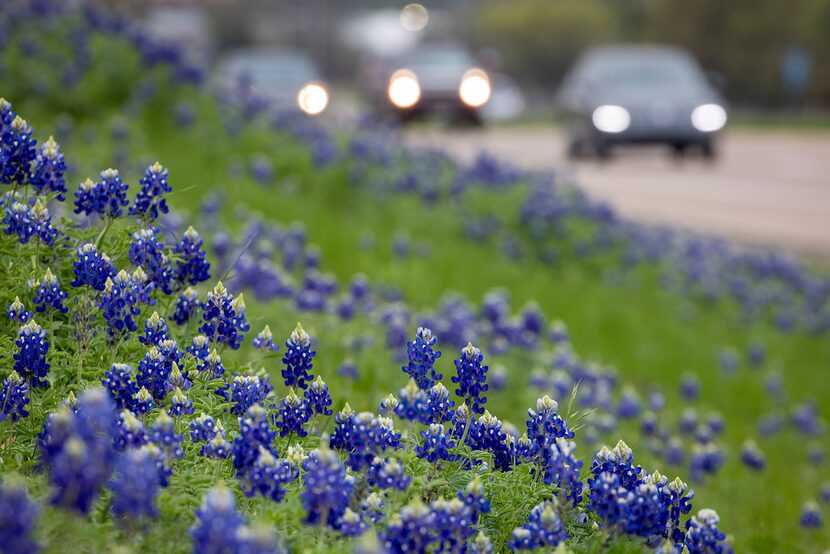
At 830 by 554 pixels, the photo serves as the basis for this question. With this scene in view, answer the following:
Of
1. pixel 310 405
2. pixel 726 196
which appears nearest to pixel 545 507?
pixel 310 405

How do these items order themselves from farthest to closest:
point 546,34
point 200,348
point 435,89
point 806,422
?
point 546,34 < point 435,89 < point 806,422 < point 200,348

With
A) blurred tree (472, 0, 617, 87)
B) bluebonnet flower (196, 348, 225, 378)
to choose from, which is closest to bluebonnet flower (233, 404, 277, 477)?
bluebonnet flower (196, 348, 225, 378)

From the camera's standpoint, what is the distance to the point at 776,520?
497cm

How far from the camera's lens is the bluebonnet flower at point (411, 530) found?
2096mm

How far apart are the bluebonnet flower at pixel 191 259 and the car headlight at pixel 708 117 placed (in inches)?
659

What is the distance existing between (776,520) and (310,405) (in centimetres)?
306

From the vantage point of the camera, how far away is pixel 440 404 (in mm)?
2656

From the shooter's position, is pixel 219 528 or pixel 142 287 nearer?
pixel 219 528

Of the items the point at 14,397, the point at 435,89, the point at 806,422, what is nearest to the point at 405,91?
the point at 435,89

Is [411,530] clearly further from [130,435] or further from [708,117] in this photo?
[708,117]

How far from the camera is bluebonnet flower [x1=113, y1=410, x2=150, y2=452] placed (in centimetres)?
214

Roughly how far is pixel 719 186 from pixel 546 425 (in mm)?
15415

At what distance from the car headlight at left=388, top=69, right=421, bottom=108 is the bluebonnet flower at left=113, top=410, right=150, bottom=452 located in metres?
20.8

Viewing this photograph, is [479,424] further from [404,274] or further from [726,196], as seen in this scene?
[726,196]
